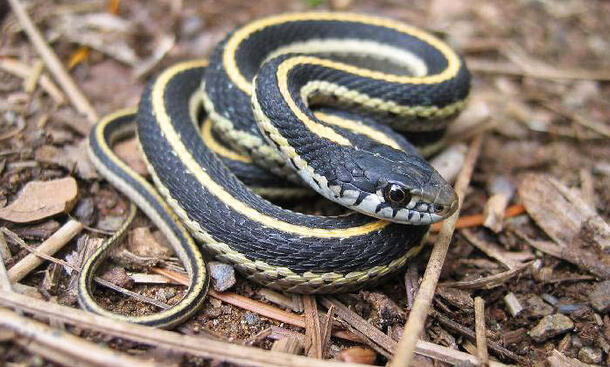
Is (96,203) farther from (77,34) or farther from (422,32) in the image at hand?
(422,32)

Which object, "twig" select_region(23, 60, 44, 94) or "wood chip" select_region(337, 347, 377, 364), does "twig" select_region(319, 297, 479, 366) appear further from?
"twig" select_region(23, 60, 44, 94)

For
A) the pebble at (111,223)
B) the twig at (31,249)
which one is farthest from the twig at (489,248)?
the twig at (31,249)

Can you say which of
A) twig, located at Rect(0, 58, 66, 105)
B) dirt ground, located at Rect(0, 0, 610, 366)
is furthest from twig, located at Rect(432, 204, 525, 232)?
twig, located at Rect(0, 58, 66, 105)

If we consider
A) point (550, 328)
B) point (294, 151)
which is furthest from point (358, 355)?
point (294, 151)

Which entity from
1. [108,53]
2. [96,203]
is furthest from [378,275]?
[108,53]

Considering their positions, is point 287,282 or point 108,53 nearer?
point 287,282

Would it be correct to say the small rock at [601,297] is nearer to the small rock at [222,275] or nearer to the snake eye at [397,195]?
the snake eye at [397,195]

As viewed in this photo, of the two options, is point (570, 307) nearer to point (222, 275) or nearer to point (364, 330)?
point (364, 330)
